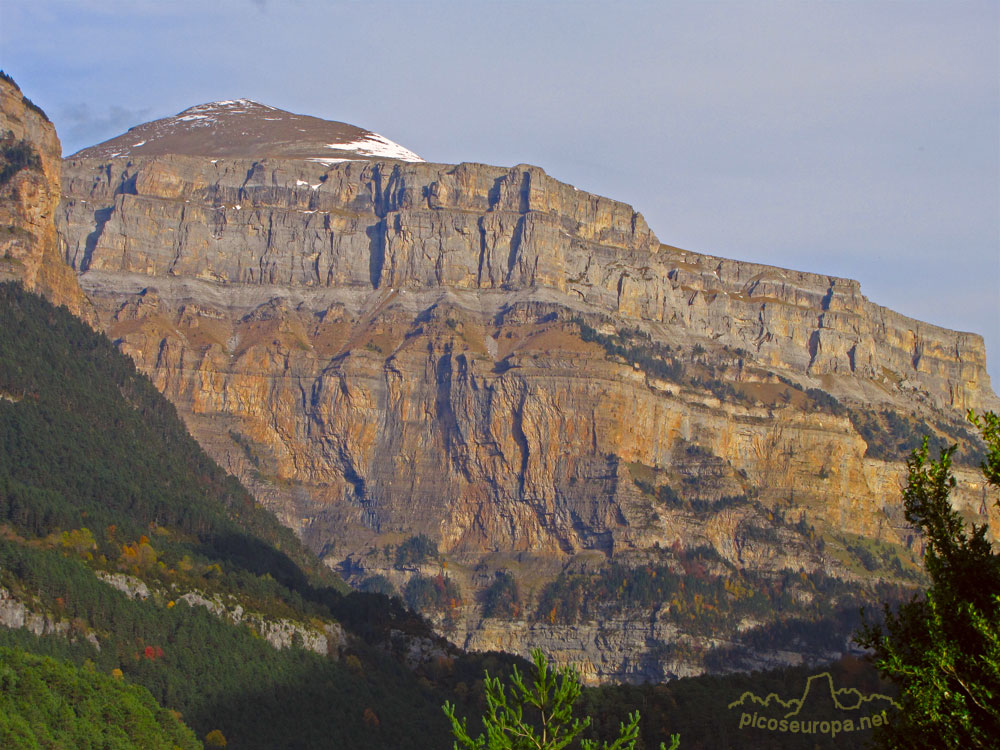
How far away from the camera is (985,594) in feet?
102

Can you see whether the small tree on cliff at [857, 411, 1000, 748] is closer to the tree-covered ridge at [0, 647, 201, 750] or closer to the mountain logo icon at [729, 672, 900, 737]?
the tree-covered ridge at [0, 647, 201, 750]

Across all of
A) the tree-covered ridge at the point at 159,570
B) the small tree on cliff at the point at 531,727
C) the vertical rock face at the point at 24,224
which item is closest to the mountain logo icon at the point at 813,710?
the tree-covered ridge at the point at 159,570

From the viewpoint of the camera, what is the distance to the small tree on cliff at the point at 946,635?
96.8 ft

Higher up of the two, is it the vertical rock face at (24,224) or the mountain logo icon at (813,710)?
the vertical rock face at (24,224)

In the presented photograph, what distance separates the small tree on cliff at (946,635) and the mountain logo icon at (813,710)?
87.9 metres

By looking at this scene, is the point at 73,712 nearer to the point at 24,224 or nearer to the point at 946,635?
the point at 946,635

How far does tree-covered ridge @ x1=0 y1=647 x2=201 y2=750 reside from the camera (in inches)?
3989

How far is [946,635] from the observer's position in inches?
1217

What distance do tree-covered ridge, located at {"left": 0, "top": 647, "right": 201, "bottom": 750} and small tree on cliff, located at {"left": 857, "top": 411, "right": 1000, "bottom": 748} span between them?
78.5 metres

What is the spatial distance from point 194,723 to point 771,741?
4761cm
